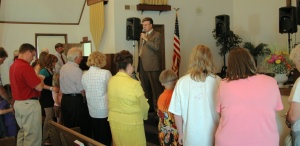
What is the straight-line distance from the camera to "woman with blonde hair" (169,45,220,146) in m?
2.53

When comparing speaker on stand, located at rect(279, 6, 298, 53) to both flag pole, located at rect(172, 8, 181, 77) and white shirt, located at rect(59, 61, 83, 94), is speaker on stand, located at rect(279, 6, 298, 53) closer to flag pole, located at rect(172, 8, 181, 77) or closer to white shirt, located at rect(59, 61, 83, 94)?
flag pole, located at rect(172, 8, 181, 77)

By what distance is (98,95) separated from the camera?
383cm

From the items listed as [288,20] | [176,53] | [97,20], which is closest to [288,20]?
[288,20]

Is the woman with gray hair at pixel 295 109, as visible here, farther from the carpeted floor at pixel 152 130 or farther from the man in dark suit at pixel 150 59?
the man in dark suit at pixel 150 59

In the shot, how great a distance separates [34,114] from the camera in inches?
155

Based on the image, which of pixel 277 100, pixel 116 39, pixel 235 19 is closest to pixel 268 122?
pixel 277 100

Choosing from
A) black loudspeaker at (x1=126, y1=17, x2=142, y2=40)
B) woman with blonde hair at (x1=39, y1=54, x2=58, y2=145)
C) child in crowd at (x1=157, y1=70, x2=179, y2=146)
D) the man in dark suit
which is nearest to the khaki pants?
woman with blonde hair at (x1=39, y1=54, x2=58, y2=145)

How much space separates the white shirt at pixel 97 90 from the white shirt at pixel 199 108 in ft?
4.70

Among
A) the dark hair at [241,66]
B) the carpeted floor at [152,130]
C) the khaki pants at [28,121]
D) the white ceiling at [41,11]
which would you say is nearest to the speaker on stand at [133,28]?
Answer: the carpeted floor at [152,130]

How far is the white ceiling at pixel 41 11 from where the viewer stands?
28.3 ft

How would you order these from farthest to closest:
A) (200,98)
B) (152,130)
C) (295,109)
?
(152,130), (200,98), (295,109)

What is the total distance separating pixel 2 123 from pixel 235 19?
6442 millimetres

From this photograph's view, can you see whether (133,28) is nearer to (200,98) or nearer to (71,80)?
(71,80)

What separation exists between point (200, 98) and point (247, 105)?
0.41 meters
